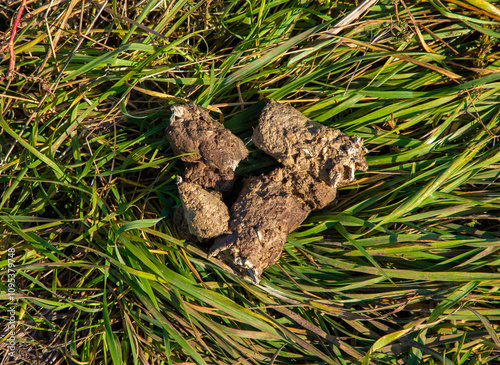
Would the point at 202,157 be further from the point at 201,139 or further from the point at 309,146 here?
the point at 309,146

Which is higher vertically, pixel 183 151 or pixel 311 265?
pixel 183 151

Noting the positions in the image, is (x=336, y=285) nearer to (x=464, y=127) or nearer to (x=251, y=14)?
(x=464, y=127)

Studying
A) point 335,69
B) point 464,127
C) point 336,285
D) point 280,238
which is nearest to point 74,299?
point 280,238

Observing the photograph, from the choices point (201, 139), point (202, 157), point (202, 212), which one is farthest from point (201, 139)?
point (202, 212)

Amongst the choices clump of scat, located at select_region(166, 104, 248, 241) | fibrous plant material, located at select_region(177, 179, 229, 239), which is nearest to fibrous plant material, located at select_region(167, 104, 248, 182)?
clump of scat, located at select_region(166, 104, 248, 241)

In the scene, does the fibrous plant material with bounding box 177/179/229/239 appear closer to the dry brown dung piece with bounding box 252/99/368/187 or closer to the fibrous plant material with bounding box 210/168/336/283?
the fibrous plant material with bounding box 210/168/336/283

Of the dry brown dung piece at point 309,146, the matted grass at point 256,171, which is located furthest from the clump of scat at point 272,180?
the matted grass at point 256,171
